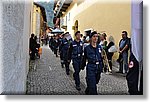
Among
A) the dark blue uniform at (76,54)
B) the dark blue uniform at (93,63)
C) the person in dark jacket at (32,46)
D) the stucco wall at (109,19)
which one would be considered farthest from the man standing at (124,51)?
the person in dark jacket at (32,46)

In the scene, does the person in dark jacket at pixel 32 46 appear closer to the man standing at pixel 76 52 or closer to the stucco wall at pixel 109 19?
the man standing at pixel 76 52

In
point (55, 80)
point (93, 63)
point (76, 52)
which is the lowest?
point (55, 80)

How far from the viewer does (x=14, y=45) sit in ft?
6.84

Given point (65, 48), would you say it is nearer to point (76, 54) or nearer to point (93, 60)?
point (76, 54)

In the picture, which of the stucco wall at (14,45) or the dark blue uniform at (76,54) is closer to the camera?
the stucco wall at (14,45)

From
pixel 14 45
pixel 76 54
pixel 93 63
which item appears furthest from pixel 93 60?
pixel 14 45

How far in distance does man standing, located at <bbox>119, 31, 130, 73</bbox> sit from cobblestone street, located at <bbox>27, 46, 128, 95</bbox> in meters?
0.07

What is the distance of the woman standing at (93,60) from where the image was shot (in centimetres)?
254

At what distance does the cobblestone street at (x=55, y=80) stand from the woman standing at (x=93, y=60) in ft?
0.16

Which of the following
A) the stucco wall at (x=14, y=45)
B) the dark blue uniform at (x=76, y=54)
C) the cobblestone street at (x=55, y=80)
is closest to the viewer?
the stucco wall at (x=14, y=45)

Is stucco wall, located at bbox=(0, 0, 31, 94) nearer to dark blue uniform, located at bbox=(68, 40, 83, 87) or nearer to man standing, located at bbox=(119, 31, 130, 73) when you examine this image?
dark blue uniform, located at bbox=(68, 40, 83, 87)

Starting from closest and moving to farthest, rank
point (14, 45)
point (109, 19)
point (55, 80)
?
point (14, 45) → point (55, 80) → point (109, 19)

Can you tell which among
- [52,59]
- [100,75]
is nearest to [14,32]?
[52,59]

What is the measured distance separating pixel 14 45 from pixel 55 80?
1.92ft
